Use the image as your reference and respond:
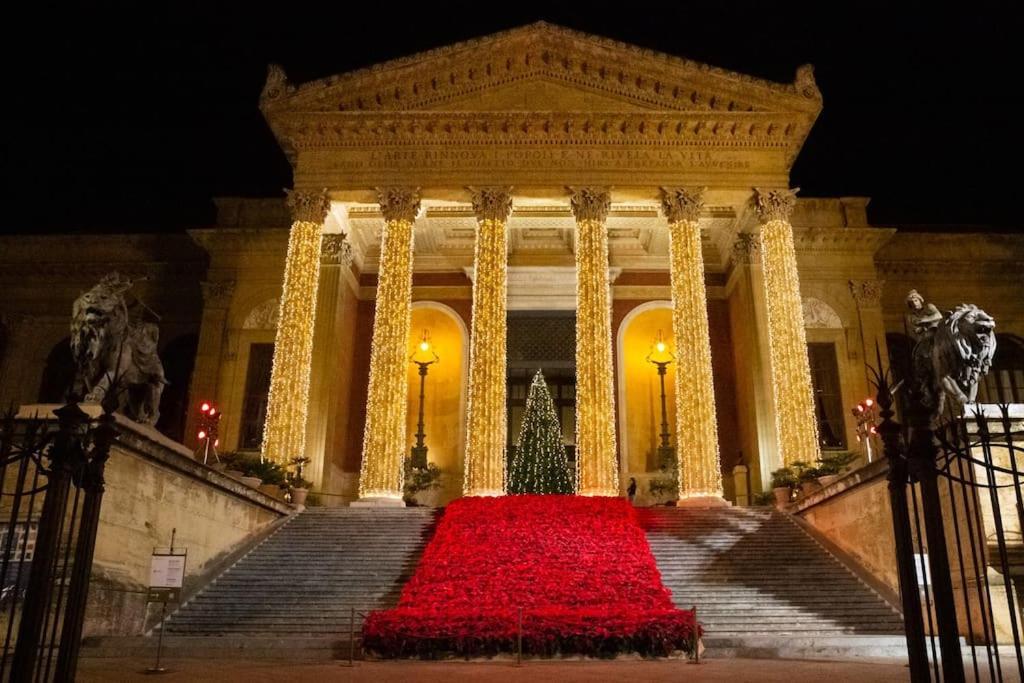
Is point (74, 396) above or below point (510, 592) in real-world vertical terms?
above

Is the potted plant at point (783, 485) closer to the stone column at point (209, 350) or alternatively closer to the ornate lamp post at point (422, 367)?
the ornate lamp post at point (422, 367)

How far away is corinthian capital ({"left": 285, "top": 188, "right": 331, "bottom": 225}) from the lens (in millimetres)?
23750

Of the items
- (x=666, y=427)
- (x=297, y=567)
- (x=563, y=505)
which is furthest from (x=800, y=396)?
(x=297, y=567)

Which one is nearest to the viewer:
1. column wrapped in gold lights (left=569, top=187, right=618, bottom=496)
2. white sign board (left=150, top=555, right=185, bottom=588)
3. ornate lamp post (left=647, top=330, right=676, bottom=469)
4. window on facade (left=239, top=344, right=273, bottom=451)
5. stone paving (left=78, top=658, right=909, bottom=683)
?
stone paving (left=78, top=658, right=909, bottom=683)

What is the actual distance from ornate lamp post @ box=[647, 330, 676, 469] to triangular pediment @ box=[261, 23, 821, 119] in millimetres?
8472

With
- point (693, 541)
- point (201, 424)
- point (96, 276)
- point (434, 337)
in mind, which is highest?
point (96, 276)

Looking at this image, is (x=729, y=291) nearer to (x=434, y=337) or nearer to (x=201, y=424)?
(x=434, y=337)

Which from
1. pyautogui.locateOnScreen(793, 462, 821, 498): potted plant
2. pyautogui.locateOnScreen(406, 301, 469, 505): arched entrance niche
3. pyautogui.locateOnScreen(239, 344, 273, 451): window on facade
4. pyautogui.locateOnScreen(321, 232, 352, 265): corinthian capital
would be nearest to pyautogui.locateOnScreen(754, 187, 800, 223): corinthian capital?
pyautogui.locateOnScreen(793, 462, 821, 498): potted plant

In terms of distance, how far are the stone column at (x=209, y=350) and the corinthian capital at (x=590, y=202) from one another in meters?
12.9

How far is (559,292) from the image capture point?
29453 mm

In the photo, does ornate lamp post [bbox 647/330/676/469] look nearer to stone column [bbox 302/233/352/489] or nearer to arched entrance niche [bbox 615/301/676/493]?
arched entrance niche [bbox 615/301/676/493]

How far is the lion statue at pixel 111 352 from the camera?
13.4 m

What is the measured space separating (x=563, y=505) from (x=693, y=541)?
9.54 ft

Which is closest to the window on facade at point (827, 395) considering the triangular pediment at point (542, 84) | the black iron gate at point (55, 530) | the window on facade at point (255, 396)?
the triangular pediment at point (542, 84)
